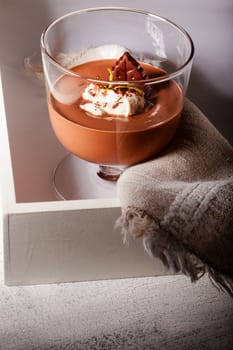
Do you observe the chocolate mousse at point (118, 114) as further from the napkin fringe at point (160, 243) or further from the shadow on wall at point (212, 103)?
the shadow on wall at point (212, 103)

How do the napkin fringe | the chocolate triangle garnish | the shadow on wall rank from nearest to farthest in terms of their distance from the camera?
1. the napkin fringe
2. the chocolate triangle garnish
3. the shadow on wall

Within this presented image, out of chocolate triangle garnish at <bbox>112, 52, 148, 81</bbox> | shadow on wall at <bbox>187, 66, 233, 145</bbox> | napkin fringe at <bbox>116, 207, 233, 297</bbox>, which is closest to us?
napkin fringe at <bbox>116, 207, 233, 297</bbox>

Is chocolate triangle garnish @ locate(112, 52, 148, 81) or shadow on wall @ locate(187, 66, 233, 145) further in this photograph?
shadow on wall @ locate(187, 66, 233, 145)

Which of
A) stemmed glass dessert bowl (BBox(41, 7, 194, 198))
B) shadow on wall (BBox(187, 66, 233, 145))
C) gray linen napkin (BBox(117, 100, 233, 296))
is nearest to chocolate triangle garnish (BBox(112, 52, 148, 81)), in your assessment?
stemmed glass dessert bowl (BBox(41, 7, 194, 198))

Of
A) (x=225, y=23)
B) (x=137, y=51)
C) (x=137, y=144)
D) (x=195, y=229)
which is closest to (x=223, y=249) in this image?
(x=195, y=229)

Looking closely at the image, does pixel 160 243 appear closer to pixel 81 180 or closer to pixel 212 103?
pixel 81 180

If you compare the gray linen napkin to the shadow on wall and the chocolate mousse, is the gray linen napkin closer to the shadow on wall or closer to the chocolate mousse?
the chocolate mousse

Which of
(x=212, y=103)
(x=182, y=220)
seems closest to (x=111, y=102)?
(x=182, y=220)
